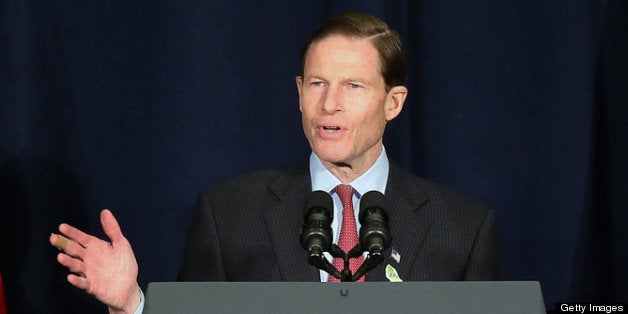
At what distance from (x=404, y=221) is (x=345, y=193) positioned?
141 mm

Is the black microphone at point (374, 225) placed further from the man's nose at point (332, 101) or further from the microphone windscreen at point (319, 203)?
the man's nose at point (332, 101)

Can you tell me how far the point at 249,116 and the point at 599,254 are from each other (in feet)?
3.62

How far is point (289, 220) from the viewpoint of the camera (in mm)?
2297

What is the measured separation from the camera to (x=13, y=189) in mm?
3080

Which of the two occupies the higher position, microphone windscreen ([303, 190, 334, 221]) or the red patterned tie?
microphone windscreen ([303, 190, 334, 221])

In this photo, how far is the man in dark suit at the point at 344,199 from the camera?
7.35 ft

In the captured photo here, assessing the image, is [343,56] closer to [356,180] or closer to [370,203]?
[356,180]

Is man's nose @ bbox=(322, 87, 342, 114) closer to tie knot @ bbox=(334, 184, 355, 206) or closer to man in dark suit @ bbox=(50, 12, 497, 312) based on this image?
man in dark suit @ bbox=(50, 12, 497, 312)

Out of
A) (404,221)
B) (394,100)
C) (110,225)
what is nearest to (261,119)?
(394,100)

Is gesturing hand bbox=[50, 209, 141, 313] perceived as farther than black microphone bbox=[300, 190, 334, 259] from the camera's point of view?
Yes

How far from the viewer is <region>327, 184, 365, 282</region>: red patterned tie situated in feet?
7.14

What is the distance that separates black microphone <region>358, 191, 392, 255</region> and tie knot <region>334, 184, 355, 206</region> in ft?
1.53

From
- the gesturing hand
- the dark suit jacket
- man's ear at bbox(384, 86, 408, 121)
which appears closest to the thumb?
the gesturing hand

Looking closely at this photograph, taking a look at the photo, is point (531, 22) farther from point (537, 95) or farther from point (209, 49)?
point (209, 49)
